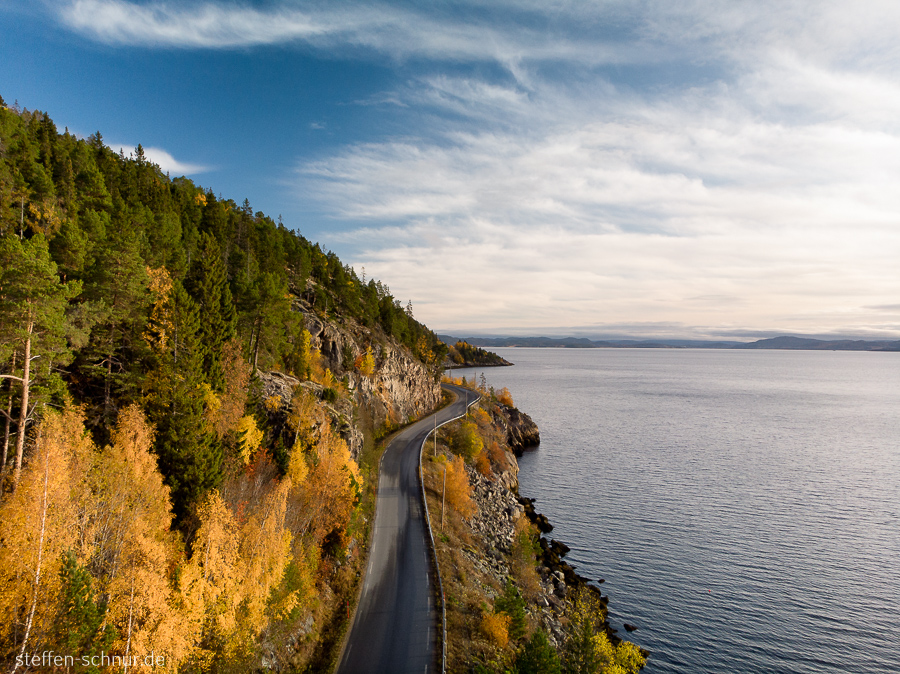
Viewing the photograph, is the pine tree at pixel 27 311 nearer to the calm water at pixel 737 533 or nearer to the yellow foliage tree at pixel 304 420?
the yellow foliage tree at pixel 304 420

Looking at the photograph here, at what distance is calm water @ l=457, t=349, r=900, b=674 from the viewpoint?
36.8 metres

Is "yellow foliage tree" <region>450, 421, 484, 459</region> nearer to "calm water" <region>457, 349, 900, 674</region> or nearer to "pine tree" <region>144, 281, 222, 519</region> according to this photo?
"calm water" <region>457, 349, 900, 674</region>

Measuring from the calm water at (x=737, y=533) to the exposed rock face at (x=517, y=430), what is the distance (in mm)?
4624

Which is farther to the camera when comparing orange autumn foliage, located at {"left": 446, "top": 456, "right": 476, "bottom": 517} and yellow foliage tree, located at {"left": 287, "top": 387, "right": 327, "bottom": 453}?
orange autumn foliage, located at {"left": 446, "top": 456, "right": 476, "bottom": 517}

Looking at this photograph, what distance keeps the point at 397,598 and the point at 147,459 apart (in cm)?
2054

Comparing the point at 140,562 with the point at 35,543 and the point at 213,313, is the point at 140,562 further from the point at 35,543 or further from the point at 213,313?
the point at 213,313

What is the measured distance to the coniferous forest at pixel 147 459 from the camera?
56.6 ft

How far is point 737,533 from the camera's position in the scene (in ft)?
179

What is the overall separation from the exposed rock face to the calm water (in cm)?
462

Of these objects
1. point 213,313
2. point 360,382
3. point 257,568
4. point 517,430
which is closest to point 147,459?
point 257,568

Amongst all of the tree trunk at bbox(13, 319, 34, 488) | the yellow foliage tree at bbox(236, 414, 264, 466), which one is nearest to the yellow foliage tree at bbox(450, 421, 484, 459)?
the yellow foliage tree at bbox(236, 414, 264, 466)

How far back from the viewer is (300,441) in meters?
41.3

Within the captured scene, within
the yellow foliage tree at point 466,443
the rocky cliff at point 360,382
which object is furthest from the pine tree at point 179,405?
the yellow foliage tree at point 466,443

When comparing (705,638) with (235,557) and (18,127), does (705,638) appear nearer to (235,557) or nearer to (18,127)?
(235,557)
